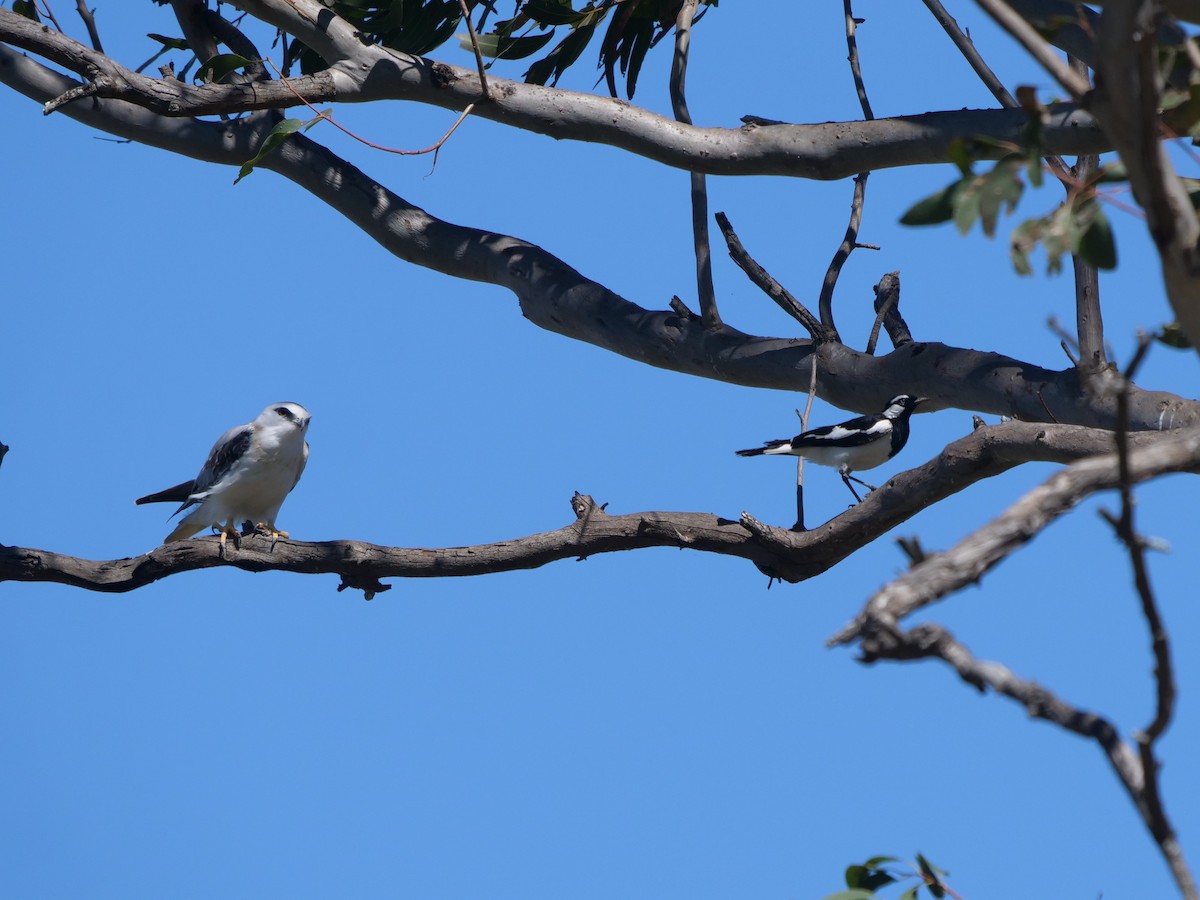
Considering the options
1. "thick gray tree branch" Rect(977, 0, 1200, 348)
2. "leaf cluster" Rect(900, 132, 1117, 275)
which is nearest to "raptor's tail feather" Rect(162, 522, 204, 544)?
"leaf cluster" Rect(900, 132, 1117, 275)

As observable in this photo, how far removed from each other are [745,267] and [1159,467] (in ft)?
9.64

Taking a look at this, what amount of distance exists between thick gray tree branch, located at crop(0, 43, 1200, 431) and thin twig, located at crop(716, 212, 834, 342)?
0.07 metres

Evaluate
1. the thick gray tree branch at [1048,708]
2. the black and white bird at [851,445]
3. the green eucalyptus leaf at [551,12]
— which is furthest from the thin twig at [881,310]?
the thick gray tree branch at [1048,708]

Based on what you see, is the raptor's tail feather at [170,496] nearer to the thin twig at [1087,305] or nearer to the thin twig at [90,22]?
the thin twig at [90,22]

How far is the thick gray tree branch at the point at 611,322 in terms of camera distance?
3.86m

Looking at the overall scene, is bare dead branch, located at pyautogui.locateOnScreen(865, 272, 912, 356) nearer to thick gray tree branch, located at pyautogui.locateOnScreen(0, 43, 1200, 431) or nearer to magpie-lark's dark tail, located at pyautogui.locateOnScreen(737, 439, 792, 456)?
thick gray tree branch, located at pyautogui.locateOnScreen(0, 43, 1200, 431)

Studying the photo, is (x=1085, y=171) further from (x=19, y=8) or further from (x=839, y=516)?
(x=19, y=8)

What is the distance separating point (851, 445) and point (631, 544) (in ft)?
7.51

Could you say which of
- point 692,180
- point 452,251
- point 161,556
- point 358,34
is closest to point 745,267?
point 692,180

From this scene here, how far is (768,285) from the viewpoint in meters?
4.55

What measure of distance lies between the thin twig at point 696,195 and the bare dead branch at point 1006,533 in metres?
2.82

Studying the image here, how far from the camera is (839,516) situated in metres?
3.83

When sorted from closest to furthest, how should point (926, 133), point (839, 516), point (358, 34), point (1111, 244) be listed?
point (1111, 244)
point (839, 516)
point (926, 133)
point (358, 34)

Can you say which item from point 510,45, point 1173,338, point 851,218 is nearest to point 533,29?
point 510,45
